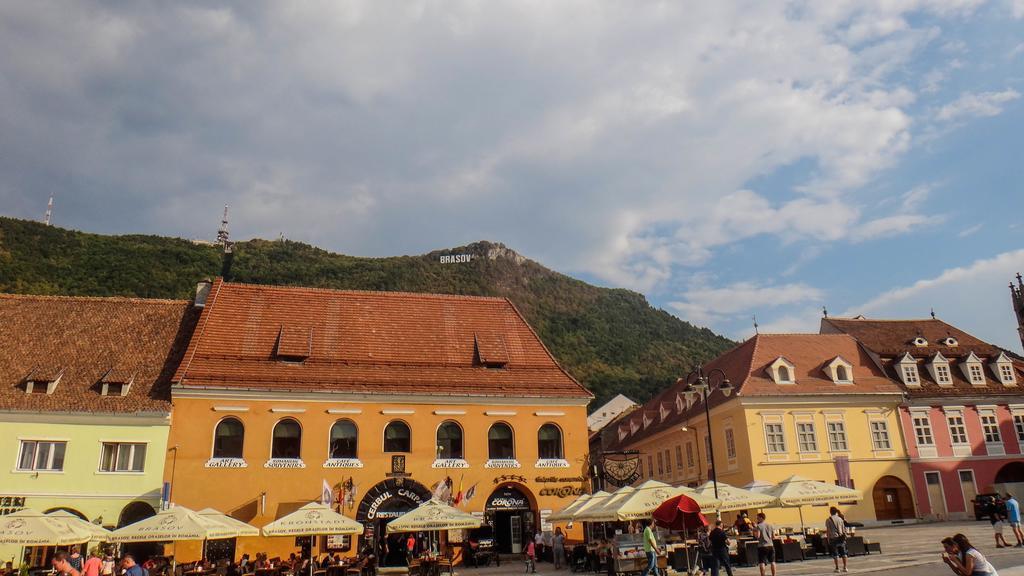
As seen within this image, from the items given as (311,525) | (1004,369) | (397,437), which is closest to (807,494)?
(397,437)

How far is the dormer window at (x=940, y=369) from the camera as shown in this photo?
1609 inches

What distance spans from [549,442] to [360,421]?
8.35 m

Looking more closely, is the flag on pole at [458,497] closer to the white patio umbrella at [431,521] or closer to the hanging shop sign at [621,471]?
the white patio umbrella at [431,521]

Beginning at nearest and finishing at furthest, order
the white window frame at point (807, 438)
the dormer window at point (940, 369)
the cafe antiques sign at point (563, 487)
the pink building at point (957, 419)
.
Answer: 1. the cafe antiques sign at point (563, 487)
2. the white window frame at point (807, 438)
3. the pink building at point (957, 419)
4. the dormer window at point (940, 369)

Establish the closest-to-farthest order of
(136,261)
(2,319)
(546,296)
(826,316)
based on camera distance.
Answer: (2,319)
(826,316)
(136,261)
(546,296)

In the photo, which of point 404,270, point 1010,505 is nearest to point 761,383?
point 1010,505

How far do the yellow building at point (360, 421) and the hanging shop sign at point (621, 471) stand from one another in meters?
1.11

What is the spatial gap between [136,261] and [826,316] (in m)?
64.2

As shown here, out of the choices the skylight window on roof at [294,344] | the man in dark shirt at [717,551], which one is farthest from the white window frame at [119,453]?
the man in dark shirt at [717,551]

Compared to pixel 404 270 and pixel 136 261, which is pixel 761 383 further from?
pixel 404 270

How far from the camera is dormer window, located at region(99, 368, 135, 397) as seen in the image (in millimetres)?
27844

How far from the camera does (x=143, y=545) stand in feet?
85.6

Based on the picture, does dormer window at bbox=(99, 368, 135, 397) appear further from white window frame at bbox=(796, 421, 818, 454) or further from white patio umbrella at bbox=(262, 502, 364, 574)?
white window frame at bbox=(796, 421, 818, 454)

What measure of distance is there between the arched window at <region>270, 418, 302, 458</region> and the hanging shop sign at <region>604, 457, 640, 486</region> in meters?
13.3
